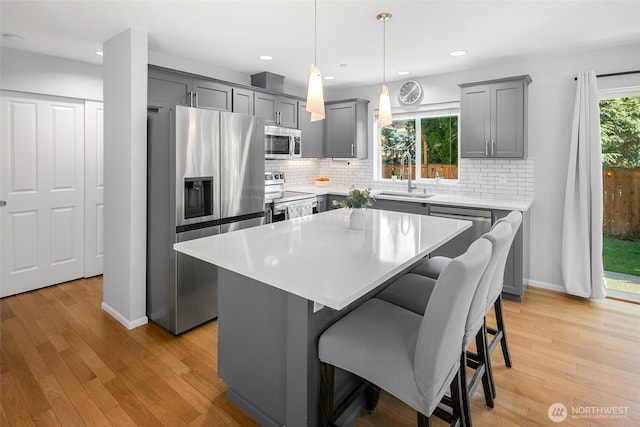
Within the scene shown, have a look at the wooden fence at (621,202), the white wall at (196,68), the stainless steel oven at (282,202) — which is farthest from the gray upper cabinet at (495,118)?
the white wall at (196,68)

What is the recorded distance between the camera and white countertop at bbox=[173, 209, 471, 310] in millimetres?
1416

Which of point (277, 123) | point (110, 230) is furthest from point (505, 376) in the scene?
point (277, 123)

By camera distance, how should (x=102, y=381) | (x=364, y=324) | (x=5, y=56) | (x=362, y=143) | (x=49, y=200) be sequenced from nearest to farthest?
(x=364, y=324) → (x=102, y=381) → (x=5, y=56) → (x=49, y=200) → (x=362, y=143)

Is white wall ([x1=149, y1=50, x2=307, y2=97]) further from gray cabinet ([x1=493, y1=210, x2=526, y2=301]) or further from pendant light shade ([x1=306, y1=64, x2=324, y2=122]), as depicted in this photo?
gray cabinet ([x1=493, y1=210, x2=526, y2=301])

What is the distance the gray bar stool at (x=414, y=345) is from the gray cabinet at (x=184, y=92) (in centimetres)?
288

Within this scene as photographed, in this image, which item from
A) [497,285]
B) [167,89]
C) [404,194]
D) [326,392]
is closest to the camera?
[326,392]

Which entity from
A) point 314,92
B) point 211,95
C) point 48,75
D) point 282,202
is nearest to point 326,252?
point 314,92

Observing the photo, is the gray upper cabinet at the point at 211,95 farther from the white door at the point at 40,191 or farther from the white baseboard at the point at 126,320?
the white baseboard at the point at 126,320

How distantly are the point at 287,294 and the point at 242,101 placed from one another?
10.3 ft

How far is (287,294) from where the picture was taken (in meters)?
1.69

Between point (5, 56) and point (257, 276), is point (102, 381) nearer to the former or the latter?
point (257, 276)

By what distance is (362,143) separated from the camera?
5.27 metres

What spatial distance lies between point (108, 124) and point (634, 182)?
5071 millimetres

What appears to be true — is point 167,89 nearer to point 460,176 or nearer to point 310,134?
point 310,134
